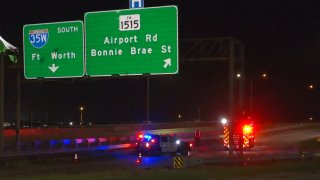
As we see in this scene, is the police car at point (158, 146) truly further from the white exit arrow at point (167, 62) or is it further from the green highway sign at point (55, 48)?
the white exit arrow at point (167, 62)

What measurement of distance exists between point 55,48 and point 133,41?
15.1ft

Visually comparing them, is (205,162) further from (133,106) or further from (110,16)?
(133,106)

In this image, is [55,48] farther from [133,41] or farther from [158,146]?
[158,146]

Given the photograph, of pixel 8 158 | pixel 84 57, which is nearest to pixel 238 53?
pixel 84 57

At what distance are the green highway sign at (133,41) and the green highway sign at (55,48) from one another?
753mm

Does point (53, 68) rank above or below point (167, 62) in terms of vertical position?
below

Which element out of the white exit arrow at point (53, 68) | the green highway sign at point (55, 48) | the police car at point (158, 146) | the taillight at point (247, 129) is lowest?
the police car at point (158, 146)

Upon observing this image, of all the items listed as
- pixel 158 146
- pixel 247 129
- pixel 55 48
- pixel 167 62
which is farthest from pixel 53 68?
pixel 247 129

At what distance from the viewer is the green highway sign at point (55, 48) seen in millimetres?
31188

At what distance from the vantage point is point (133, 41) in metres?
29.4

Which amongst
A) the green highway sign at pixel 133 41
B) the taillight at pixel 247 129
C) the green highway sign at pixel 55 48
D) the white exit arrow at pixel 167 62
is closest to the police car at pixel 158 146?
the taillight at pixel 247 129

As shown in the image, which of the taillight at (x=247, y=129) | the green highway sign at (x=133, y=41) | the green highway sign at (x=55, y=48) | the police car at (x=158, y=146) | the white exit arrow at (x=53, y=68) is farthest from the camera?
the taillight at (x=247, y=129)

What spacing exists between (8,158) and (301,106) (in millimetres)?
115129

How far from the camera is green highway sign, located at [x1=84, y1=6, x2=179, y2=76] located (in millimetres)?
28875
